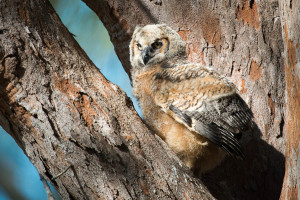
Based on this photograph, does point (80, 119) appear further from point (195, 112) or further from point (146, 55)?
point (146, 55)

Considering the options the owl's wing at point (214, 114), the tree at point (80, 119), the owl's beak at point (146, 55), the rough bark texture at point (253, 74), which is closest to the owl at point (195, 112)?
the owl's wing at point (214, 114)

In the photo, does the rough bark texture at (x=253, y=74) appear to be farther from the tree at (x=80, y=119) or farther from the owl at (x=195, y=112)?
the tree at (x=80, y=119)

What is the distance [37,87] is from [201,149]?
134 cm

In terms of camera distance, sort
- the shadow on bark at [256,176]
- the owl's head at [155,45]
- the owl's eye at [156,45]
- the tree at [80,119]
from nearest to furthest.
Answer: the tree at [80,119]
the shadow on bark at [256,176]
the owl's head at [155,45]
the owl's eye at [156,45]

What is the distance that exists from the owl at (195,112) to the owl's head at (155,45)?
0.32 meters

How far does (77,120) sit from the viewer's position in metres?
1.92

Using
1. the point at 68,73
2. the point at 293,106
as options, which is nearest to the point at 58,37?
the point at 68,73

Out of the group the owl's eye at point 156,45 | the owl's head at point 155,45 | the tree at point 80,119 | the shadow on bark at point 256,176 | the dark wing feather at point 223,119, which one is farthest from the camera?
the owl's eye at point 156,45

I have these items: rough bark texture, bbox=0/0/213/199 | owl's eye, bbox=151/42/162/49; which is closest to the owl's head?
owl's eye, bbox=151/42/162/49

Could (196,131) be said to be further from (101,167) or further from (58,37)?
(58,37)

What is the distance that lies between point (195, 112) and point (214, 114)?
0.16 meters

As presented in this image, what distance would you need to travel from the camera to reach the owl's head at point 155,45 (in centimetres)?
342

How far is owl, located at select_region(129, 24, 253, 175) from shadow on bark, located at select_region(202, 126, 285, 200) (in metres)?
0.21

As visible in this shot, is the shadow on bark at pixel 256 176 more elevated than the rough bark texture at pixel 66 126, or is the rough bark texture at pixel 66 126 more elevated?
the rough bark texture at pixel 66 126
